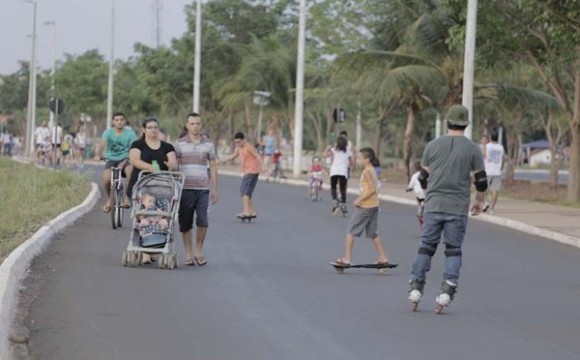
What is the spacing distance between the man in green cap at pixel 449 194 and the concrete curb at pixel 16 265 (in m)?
3.66

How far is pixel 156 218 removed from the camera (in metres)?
15.1

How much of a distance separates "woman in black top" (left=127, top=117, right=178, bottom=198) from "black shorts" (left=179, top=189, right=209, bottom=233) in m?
0.43

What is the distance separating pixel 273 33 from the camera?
69.3 metres

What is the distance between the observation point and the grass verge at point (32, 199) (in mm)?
18219

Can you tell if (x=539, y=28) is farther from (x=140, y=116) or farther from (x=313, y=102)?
(x=140, y=116)

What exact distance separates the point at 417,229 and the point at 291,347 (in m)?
14.2

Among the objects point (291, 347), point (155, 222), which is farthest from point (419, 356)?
point (155, 222)

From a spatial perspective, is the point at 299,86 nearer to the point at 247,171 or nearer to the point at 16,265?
the point at 247,171

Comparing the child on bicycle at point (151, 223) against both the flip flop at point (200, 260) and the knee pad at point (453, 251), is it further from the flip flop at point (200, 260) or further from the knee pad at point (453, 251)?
the knee pad at point (453, 251)

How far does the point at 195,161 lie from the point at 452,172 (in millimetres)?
4606

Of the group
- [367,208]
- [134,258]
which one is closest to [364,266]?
[367,208]

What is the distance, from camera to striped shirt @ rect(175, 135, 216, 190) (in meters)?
15.6

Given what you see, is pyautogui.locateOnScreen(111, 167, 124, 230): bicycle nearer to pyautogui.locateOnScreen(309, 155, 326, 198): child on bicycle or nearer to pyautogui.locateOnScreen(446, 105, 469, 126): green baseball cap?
pyautogui.locateOnScreen(446, 105, 469, 126): green baseball cap

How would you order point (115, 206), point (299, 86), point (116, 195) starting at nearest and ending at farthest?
1. point (116, 195)
2. point (115, 206)
3. point (299, 86)
